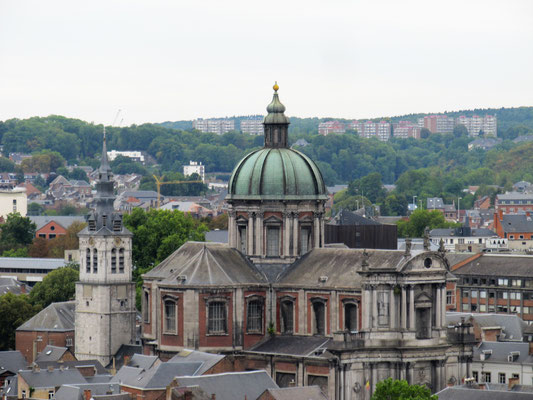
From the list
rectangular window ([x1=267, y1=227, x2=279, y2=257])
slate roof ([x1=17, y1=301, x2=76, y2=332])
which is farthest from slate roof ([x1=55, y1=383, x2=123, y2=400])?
slate roof ([x1=17, y1=301, x2=76, y2=332])

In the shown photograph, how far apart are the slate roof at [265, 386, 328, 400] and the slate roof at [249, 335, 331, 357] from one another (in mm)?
9982

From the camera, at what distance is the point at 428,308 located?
11662 cm

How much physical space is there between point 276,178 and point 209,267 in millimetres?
7853

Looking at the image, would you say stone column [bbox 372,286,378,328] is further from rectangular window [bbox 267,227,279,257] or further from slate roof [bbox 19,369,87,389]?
slate roof [bbox 19,369,87,389]

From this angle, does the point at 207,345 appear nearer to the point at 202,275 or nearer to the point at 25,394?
the point at 202,275

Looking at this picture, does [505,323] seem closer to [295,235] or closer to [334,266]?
[295,235]

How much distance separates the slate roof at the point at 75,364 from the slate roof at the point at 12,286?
139ft

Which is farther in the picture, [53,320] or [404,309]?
[53,320]

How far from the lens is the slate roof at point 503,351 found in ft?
418

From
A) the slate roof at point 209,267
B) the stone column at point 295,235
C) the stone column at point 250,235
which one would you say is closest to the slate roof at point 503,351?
the stone column at point 295,235

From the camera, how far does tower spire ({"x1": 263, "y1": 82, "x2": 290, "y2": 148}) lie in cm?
12525

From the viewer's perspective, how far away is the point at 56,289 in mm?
160125

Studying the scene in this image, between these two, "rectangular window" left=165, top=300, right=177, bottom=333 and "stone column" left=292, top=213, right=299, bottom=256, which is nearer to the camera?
"rectangular window" left=165, top=300, right=177, bottom=333

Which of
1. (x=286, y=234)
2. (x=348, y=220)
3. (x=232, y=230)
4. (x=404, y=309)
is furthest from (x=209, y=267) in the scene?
(x=348, y=220)
